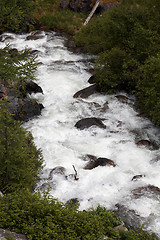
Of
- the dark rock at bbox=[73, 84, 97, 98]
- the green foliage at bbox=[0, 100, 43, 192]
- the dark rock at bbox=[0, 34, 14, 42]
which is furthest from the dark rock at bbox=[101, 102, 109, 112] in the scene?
the dark rock at bbox=[0, 34, 14, 42]

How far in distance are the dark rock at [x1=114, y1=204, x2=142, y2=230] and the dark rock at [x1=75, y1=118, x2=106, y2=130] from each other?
6.43 metres

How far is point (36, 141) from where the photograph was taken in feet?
50.5

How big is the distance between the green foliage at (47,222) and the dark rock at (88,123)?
27.4 feet

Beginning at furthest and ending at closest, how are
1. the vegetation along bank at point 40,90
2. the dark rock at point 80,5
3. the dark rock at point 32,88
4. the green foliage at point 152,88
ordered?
1. the dark rock at point 80,5
2. the dark rock at point 32,88
3. the green foliage at point 152,88
4. the vegetation along bank at point 40,90

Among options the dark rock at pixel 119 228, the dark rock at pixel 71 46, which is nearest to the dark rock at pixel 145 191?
the dark rock at pixel 119 228

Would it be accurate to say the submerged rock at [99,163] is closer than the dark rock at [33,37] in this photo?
Yes

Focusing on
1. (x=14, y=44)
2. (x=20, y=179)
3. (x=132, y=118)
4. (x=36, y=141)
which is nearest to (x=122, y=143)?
(x=132, y=118)

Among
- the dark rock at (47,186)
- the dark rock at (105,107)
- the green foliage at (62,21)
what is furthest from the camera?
the green foliage at (62,21)

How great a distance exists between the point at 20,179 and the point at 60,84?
40.5ft

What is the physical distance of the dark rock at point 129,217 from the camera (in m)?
10.1

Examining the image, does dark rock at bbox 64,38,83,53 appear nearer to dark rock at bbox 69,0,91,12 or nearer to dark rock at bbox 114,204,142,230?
dark rock at bbox 69,0,91,12

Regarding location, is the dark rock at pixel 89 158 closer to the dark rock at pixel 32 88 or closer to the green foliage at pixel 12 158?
the green foliage at pixel 12 158

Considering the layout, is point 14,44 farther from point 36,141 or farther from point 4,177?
point 4,177

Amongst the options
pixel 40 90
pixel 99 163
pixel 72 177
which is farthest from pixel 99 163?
pixel 40 90
